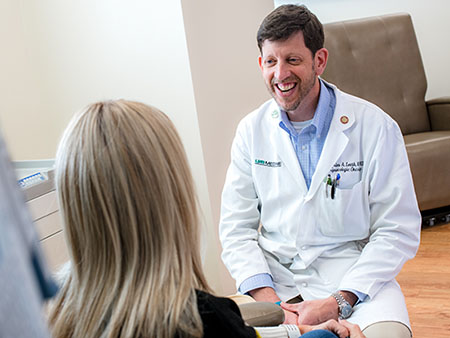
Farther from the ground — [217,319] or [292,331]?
[217,319]

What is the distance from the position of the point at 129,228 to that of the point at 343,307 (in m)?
0.82

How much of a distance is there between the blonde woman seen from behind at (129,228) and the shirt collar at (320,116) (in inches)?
31.7

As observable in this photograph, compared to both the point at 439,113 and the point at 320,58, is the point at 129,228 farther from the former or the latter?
the point at 439,113

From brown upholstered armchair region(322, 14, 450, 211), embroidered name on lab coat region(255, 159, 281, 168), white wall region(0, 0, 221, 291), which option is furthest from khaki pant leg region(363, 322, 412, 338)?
brown upholstered armchair region(322, 14, 450, 211)

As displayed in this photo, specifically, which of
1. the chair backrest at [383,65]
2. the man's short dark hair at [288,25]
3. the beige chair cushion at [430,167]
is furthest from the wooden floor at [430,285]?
the man's short dark hair at [288,25]

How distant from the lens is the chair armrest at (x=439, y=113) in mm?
3155

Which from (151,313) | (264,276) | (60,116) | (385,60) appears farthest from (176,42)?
(151,313)

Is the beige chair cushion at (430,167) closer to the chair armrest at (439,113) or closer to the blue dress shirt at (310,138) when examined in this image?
the chair armrest at (439,113)

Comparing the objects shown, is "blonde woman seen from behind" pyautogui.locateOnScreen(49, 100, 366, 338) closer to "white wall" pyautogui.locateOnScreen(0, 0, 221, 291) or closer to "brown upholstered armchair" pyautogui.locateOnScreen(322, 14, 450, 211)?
"white wall" pyautogui.locateOnScreen(0, 0, 221, 291)

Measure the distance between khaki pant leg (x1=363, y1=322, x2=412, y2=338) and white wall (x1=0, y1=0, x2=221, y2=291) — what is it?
3.68ft

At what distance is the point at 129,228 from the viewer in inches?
32.1

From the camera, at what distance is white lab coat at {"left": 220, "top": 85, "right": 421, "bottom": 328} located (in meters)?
1.52

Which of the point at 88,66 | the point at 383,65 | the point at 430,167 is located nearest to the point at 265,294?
the point at 88,66

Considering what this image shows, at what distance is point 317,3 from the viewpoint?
372 centimetres
